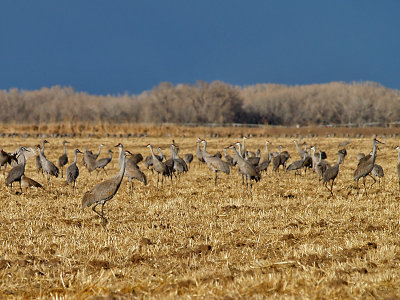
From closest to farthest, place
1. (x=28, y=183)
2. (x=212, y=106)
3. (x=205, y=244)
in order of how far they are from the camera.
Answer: (x=205, y=244) < (x=28, y=183) < (x=212, y=106)

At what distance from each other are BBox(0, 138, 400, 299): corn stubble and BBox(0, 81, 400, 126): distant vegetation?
56078mm

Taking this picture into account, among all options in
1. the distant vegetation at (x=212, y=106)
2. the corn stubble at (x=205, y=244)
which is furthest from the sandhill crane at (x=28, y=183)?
the distant vegetation at (x=212, y=106)

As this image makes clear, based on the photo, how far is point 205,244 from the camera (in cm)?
661

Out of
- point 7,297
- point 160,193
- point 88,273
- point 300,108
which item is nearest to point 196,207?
point 160,193

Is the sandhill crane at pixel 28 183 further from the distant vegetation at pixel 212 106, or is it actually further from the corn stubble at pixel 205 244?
the distant vegetation at pixel 212 106

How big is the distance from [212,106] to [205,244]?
2571 inches

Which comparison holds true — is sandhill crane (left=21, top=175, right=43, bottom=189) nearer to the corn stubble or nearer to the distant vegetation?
the corn stubble

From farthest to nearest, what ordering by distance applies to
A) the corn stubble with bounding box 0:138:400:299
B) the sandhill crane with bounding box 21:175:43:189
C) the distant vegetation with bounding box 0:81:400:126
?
1. the distant vegetation with bounding box 0:81:400:126
2. the sandhill crane with bounding box 21:175:43:189
3. the corn stubble with bounding box 0:138:400:299

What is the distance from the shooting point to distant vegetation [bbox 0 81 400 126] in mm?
70062

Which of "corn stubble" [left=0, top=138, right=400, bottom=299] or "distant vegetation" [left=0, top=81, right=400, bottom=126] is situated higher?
"distant vegetation" [left=0, top=81, right=400, bottom=126]

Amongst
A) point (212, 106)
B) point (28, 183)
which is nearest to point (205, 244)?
point (28, 183)

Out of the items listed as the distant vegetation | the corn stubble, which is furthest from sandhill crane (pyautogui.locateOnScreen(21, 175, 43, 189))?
the distant vegetation

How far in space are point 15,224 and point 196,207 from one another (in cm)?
357

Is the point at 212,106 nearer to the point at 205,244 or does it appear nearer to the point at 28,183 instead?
the point at 28,183
